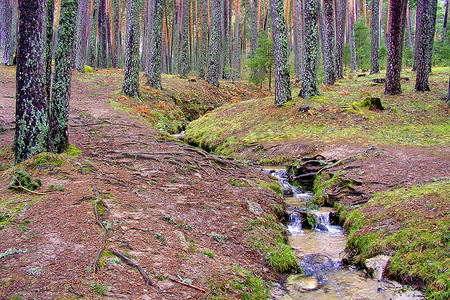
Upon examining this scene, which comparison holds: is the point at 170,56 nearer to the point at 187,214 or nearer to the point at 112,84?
the point at 112,84

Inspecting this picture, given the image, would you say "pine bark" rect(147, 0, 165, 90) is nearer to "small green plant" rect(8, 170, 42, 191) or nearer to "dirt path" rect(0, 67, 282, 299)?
"dirt path" rect(0, 67, 282, 299)

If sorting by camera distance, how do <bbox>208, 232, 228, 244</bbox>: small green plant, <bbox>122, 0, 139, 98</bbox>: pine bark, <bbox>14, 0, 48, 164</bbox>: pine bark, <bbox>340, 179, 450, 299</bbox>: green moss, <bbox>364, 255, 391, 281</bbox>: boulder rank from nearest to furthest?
<bbox>340, 179, 450, 299</bbox>: green moss < <bbox>364, 255, 391, 281</bbox>: boulder < <bbox>208, 232, 228, 244</bbox>: small green plant < <bbox>14, 0, 48, 164</bbox>: pine bark < <bbox>122, 0, 139, 98</bbox>: pine bark

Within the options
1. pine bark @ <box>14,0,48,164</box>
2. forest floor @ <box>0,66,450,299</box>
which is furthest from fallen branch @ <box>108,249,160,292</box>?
pine bark @ <box>14,0,48,164</box>

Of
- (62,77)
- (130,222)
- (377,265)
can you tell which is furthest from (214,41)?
(377,265)

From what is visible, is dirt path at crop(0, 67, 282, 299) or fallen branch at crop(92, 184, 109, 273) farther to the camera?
fallen branch at crop(92, 184, 109, 273)

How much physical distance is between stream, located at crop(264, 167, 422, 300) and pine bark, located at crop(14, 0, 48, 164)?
485 centimetres

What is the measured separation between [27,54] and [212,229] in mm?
4332

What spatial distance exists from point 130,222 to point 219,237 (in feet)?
4.34

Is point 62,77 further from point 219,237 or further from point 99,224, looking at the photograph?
point 219,237

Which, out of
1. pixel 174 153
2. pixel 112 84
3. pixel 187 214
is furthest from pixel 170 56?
pixel 187 214

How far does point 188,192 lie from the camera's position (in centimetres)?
640

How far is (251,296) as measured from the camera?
3.80 meters

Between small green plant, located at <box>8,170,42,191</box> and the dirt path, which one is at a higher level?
small green plant, located at <box>8,170,42,191</box>

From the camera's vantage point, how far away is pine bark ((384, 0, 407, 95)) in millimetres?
13734
